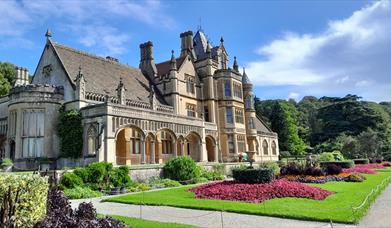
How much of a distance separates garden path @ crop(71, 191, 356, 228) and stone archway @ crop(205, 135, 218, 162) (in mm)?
26211

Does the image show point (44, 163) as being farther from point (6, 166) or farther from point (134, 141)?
point (134, 141)

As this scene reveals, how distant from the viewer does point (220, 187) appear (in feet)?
57.3

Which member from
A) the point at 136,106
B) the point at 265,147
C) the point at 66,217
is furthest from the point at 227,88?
the point at 66,217

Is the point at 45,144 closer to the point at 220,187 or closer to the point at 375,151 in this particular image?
the point at 220,187

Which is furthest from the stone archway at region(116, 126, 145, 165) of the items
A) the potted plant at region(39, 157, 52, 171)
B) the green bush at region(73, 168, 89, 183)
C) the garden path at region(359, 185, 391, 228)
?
the garden path at region(359, 185, 391, 228)

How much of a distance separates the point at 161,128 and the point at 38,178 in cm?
2350

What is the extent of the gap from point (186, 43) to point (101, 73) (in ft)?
58.0

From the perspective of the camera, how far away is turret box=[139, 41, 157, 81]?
43344 mm

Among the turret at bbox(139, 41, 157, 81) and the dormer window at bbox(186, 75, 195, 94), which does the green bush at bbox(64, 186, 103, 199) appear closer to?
the dormer window at bbox(186, 75, 195, 94)

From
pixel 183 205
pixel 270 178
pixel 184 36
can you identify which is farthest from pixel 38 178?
pixel 184 36

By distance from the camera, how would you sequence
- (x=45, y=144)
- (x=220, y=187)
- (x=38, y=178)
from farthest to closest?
(x=45, y=144) → (x=220, y=187) → (x=38, y=178)

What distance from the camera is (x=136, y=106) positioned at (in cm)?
3322

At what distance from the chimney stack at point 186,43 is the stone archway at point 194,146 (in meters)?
15.3

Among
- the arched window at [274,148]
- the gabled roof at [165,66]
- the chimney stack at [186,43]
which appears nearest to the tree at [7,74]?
the gabled roof at [165,66]
